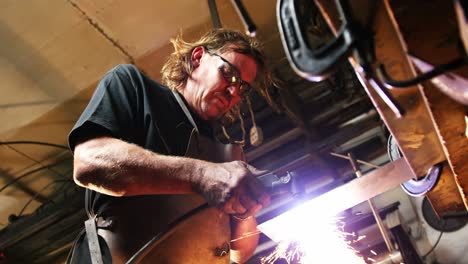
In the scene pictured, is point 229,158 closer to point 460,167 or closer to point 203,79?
point 203,79

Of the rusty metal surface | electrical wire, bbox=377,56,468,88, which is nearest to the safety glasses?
the rusty metal surface

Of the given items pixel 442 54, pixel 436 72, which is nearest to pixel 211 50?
pixel 442 54

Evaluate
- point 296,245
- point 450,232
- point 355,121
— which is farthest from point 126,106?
point 450,232

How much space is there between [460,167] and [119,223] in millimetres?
1258

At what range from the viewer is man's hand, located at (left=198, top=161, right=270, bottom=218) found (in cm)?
134

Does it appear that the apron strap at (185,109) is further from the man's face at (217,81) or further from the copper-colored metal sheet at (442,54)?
the copper-colored metal sheet at (442,54)

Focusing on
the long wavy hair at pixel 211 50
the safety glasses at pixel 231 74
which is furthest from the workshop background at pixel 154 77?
the safety glasses at pixel 231 74

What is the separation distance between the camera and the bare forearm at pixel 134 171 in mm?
1422

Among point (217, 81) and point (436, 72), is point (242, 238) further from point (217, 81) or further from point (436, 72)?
point (436, 72)

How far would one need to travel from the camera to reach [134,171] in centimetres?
142

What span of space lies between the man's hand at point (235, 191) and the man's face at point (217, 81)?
2.54 feet

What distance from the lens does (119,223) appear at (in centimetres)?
164

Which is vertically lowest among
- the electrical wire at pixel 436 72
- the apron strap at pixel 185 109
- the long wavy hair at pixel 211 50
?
the electrical wire at pixel 436 72

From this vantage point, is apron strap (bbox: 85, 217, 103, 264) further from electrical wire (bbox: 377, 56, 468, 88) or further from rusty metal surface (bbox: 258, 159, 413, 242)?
electrical wire (bbox: 377, 56, 468, 88)
